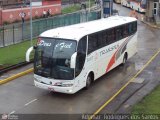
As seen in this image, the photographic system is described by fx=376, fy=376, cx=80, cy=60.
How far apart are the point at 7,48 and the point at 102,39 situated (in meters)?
10.6

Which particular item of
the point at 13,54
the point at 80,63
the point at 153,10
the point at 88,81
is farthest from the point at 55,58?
the point at 153,10

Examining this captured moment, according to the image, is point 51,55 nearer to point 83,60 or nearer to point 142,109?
point 83,60

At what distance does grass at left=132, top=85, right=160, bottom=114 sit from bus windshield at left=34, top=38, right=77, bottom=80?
3.18m

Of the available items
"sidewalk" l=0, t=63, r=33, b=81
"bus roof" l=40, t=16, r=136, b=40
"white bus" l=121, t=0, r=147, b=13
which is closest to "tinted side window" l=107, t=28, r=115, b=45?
"bus roof" l=40, t=16, r=136, b=40

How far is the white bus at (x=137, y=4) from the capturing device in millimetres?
61359

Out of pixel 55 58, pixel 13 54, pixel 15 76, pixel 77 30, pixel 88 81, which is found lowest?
pixel 15 76

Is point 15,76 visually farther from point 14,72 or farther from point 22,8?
point 22,8

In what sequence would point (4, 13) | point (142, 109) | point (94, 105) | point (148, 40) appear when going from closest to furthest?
1. point (142, 109)
2. point (94, 105)
3. point (148, 40)
4. point (4, 13)

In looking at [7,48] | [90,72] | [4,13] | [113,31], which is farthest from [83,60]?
[4,13]

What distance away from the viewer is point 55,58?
16.4m

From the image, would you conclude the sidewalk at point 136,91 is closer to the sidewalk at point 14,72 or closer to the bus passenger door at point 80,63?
the bus passenger door at point 80,63

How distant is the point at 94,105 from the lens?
52.1 ft

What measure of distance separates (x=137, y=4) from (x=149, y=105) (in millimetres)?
51420

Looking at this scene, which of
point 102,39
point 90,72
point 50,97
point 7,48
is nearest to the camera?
point 50,97
